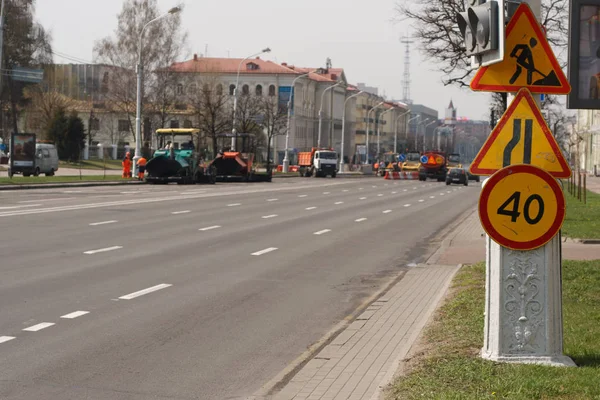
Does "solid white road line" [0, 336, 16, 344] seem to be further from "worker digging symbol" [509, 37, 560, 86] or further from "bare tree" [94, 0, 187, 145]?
"bare tree" [94, 0, 187, 145]

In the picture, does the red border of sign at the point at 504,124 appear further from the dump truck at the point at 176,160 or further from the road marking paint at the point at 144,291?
the dump truck at the point at 176,160

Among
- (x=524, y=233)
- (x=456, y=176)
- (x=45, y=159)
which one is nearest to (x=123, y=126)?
(x=456, y=176)

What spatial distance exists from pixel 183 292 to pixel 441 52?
17.3 meters

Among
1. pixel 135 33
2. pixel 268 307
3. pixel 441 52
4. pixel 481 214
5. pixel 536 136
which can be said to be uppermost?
pixel 135 33

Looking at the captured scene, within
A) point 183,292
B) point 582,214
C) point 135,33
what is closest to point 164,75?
point 135,33

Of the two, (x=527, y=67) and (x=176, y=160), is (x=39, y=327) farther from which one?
(x=176, y=160)

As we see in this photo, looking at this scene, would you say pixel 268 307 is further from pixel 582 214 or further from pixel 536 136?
pixel 582 214

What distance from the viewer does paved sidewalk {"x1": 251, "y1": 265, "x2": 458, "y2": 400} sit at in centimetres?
758

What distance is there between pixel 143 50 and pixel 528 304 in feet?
267

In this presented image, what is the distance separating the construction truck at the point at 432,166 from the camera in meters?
86.1

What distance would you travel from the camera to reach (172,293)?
1291 cm

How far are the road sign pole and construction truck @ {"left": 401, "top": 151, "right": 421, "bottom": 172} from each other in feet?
282

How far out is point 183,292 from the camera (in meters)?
13.0

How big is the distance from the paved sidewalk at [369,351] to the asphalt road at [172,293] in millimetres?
346
